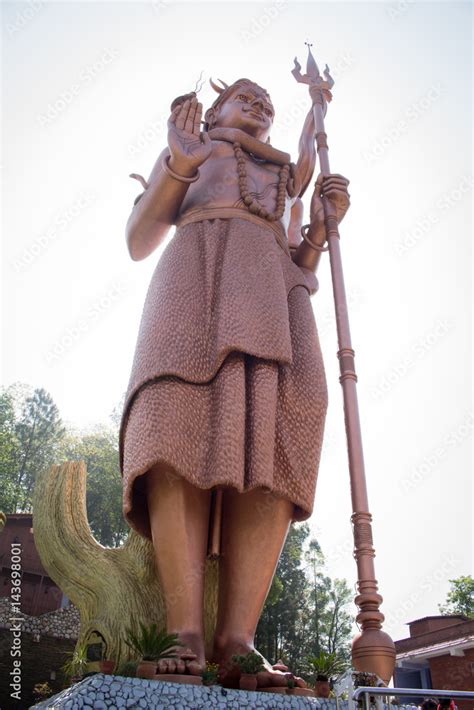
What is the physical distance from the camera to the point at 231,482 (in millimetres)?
3377

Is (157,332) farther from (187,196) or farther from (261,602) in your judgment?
(261,602)

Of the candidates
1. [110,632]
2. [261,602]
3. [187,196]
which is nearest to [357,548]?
[261,602]

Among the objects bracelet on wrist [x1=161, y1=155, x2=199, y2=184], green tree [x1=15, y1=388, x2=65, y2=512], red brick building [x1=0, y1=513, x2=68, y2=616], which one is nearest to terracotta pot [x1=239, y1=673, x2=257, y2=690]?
bracelet on wrist [x1=161, y1=155, x2=199, y2=184]

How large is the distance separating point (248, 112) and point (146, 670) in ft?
13.3

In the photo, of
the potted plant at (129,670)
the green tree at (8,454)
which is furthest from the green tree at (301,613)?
the potted plant at (129,670)

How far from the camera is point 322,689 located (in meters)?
3.11

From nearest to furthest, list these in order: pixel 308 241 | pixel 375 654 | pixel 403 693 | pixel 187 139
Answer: pixel 403 693 → pixel 375 654 → pixel 187 139 → pixel 308 241

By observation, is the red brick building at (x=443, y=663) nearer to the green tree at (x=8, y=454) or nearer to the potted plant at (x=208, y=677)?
the potted plant at (x=208, y=677)

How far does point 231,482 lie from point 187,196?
2216 millimetres

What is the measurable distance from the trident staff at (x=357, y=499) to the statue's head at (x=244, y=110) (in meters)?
0.50

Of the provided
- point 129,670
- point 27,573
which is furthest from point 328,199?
point 27,573

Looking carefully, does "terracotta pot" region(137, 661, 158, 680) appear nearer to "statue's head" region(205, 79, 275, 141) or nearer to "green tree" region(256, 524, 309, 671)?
"statue's head" region(205, 79, 275, 141)

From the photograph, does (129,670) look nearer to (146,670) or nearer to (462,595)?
(146,670)

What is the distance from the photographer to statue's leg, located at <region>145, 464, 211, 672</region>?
10.8ft
